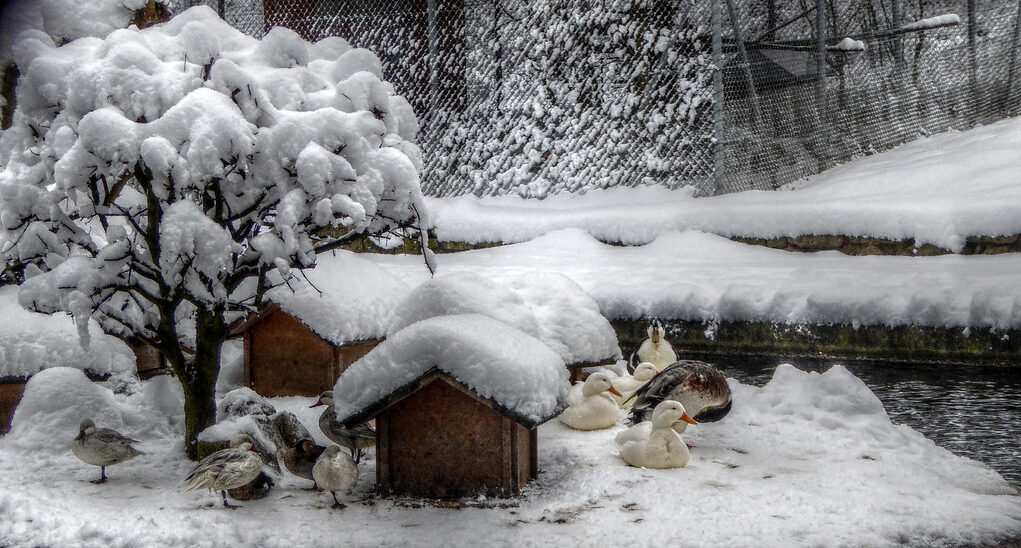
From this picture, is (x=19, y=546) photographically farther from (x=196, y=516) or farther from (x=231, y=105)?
(x=231, y=105)

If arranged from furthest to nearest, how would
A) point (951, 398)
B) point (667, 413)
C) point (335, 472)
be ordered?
point (951, 398) < point (667, 413) < point (335, 472)

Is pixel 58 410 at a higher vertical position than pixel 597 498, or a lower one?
higher

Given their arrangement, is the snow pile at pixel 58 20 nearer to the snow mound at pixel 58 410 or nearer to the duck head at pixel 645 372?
the snow mound at pixel 58 410

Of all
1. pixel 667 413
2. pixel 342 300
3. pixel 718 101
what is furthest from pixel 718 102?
pixel 667 413

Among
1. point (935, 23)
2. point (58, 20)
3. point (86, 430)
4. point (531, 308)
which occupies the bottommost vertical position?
point (86, 430)

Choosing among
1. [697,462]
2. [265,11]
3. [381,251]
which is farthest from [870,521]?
[265,11]

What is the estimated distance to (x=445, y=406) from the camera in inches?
168

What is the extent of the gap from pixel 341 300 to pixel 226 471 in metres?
2.28

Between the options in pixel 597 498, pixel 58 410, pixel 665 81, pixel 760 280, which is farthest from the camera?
pixel 665 81

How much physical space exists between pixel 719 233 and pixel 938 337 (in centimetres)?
285

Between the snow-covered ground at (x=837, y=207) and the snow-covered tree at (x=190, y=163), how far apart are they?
5.62 meters

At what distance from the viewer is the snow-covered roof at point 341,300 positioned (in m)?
6.06

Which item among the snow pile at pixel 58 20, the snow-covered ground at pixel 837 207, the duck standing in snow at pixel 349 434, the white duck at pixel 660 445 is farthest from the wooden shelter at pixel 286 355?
the snow-covered ground at pixel 837 207

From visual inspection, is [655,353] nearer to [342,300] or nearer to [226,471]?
[342,300]
